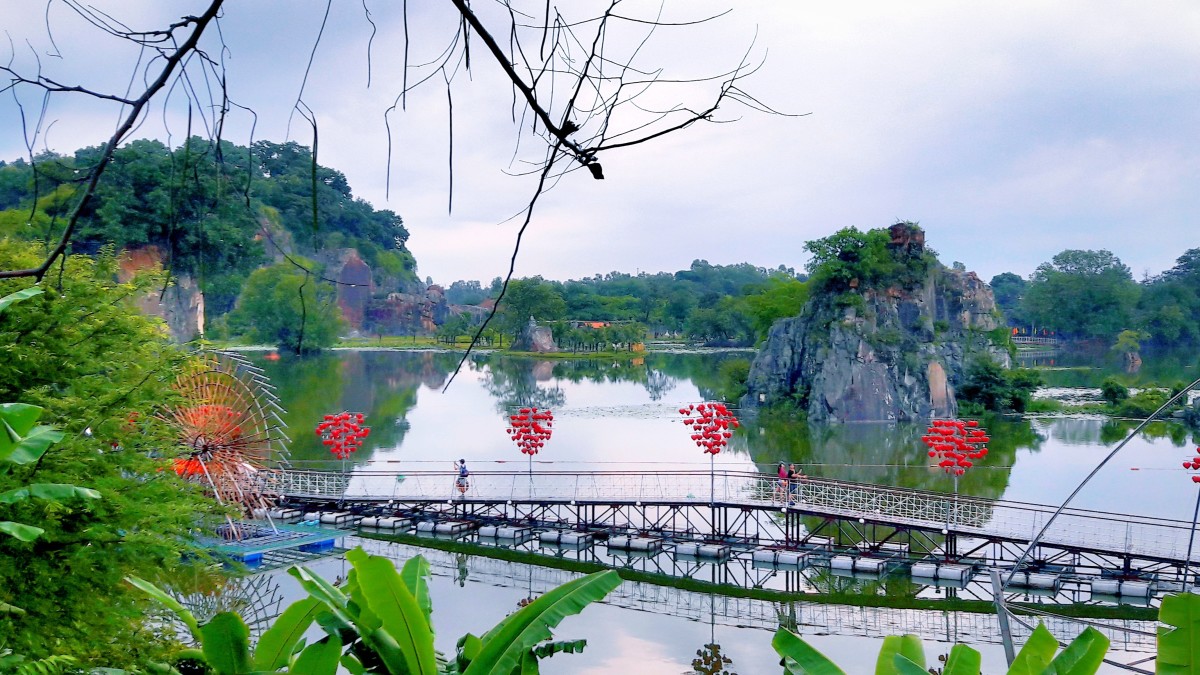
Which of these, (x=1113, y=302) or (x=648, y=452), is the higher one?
(x=1113, y=302)

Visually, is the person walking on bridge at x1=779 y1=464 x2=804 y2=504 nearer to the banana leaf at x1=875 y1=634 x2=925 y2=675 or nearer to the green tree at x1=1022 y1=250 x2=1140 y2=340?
the banana leaf at x1=875 y1=634 x2=925 y2=675

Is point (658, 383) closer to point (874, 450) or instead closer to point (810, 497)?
point (874, 450)

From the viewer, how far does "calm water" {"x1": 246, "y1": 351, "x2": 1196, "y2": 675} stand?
11.0m

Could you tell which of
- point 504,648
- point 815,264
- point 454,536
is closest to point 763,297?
point 815,264

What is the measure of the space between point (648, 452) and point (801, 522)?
6.23 metres

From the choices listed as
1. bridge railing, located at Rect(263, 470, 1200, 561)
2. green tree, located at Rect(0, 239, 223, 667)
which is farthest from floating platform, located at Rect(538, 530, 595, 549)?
green tree, located at Rect(0, 239, 223, 667)

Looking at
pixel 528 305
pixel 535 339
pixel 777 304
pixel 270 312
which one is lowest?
pixel 535 339

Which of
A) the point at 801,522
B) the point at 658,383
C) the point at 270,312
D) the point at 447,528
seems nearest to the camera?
the point at 447,528

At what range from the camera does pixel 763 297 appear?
125 feet

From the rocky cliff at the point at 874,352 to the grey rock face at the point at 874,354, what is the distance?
1.1 inches

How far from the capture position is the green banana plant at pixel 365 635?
107 inches

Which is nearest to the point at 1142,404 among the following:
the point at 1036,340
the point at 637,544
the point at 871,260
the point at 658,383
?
the point at 871,260

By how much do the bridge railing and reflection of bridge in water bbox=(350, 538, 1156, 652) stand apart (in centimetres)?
153

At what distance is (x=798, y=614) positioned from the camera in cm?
1195
